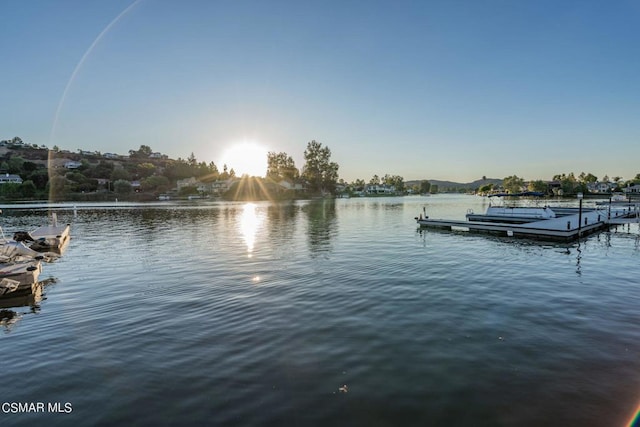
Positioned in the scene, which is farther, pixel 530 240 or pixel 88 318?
pixel 530 240

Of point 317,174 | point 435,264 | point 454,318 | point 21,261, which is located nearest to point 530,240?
point 435,264

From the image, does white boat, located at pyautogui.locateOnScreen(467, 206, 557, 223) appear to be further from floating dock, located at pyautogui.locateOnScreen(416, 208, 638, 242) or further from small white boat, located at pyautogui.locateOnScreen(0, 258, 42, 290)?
small white boat, located at pyautogui.locateOnScreen(0, 258, 42, 290)

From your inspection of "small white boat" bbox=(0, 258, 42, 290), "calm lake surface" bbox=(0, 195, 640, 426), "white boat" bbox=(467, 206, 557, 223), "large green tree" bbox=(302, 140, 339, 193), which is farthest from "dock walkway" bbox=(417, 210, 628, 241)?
"large green tree" bbox=(302, 140, 339, 193)

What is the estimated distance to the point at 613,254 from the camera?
26.1 meters

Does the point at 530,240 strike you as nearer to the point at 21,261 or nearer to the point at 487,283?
the point at 487,283

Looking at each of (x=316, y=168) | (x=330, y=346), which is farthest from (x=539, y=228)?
(x=316, y=168)

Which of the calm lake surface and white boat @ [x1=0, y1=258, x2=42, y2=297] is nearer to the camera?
the calm lake surface

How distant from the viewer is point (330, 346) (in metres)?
10.2

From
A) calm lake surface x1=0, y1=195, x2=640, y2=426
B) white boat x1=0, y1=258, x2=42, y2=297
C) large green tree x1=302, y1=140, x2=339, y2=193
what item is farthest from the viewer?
large green tree x1=302, y1=140, x2=339, y2=193

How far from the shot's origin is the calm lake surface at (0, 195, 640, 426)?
24.0 feet

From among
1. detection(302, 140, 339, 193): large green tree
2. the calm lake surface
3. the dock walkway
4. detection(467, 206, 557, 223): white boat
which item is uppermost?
detection(302, 140, 339, 193): large green tree

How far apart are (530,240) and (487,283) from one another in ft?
68.7

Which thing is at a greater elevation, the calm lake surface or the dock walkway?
the dock walkway

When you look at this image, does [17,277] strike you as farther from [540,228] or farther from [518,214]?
[518,214]
